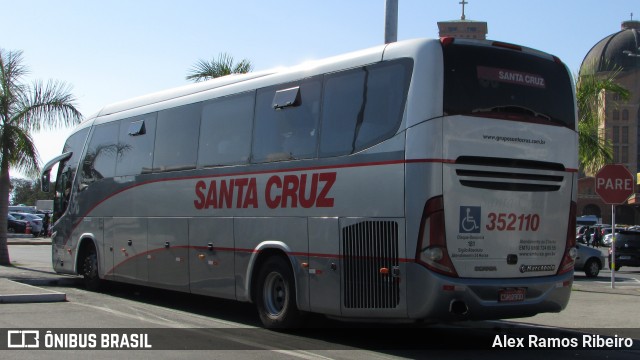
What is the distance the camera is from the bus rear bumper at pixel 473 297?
8602 mm

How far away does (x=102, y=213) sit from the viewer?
15445 millimetres

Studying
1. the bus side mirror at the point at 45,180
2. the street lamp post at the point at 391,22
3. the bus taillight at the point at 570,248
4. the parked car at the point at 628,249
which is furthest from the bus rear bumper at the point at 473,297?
the parked car at the point at 628,249

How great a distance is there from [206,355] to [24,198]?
140608 millimetres

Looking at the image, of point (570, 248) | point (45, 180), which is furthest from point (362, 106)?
point (45, 180)

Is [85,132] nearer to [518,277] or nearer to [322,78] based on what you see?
[322,78]

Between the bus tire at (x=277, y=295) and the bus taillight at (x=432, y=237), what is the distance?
2.43 metres

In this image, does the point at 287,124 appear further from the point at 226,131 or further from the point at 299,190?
the point at 226,131

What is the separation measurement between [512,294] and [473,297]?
0.63 m

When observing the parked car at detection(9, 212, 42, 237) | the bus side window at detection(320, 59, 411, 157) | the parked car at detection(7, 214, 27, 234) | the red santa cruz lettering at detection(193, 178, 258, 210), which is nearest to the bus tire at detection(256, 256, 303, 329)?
the red santa cruz lettering at detection(193, 178, 258, 210)

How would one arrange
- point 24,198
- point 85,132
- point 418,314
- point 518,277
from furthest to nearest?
point 24,198, point 85,132, point 518,277, point 418,314

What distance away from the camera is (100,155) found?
622 inches

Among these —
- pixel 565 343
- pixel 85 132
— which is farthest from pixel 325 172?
pixel 85 132

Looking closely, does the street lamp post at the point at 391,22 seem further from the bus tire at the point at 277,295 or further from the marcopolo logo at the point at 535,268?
the marcopolo logo at the point at 535,268

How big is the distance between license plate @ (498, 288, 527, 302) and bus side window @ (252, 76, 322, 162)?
121 inches
